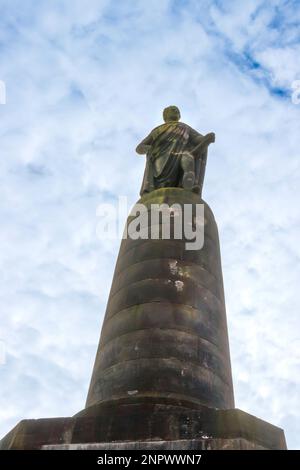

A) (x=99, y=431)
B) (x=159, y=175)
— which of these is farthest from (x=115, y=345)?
(x=159, y=175)

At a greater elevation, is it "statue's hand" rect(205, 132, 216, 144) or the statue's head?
the statue's head

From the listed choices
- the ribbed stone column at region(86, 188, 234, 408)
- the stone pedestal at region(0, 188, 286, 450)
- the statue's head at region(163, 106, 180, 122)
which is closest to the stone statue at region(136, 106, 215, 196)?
the statue's head at region(163, 106, 180, 122)

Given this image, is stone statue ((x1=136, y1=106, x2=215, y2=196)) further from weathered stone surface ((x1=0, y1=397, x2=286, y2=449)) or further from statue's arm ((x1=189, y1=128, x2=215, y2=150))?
weathered stone surface ((x1=0, y1=397, x2=286, y2=449))

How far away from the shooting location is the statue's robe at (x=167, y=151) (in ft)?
Result: 39.8

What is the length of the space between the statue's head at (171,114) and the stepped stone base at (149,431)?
9.90m

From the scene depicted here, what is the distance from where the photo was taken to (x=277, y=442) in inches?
225

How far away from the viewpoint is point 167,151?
12680 millimetres

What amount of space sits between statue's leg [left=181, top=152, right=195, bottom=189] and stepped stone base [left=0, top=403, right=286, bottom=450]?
608cm

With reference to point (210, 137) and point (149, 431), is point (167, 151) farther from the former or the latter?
point (149, 431)

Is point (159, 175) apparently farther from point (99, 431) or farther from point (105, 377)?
point (99, 431)

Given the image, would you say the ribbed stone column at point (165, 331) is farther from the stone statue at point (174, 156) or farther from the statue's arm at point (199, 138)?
the statue's arm at point (199, 138)

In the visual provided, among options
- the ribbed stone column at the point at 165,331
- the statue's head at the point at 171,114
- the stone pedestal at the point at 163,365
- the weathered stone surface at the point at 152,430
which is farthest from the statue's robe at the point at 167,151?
the weathered stone surface at the point at 152,430

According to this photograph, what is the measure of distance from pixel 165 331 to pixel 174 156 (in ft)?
20.2

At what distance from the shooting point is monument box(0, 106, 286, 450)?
5.69 m
